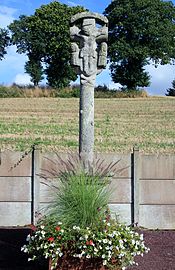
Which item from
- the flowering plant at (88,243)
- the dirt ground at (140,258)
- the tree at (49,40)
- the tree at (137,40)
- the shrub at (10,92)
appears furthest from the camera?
the tree at (49,40)

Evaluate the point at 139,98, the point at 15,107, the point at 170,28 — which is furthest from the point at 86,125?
the point at 170,28

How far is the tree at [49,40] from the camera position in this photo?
6744 cm

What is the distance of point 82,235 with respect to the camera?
20.0 feet

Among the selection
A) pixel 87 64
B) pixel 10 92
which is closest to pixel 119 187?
pixel 87 64

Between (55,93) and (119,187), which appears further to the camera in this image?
(55,93)

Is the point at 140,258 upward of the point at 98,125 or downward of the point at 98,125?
downward

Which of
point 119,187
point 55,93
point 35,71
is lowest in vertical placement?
point 119,187

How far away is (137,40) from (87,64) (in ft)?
184

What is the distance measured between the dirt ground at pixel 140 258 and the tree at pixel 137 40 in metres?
52.6

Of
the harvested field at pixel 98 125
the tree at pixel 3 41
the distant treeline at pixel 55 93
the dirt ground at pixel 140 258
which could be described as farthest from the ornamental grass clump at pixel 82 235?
the tree at pixel 3 41

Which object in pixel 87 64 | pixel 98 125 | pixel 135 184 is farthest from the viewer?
pixel 98 125

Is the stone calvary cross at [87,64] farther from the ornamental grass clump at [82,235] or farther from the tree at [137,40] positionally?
the tree at [137,40]

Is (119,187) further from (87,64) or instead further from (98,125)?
(98,125)

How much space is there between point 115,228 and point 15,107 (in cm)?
2965
